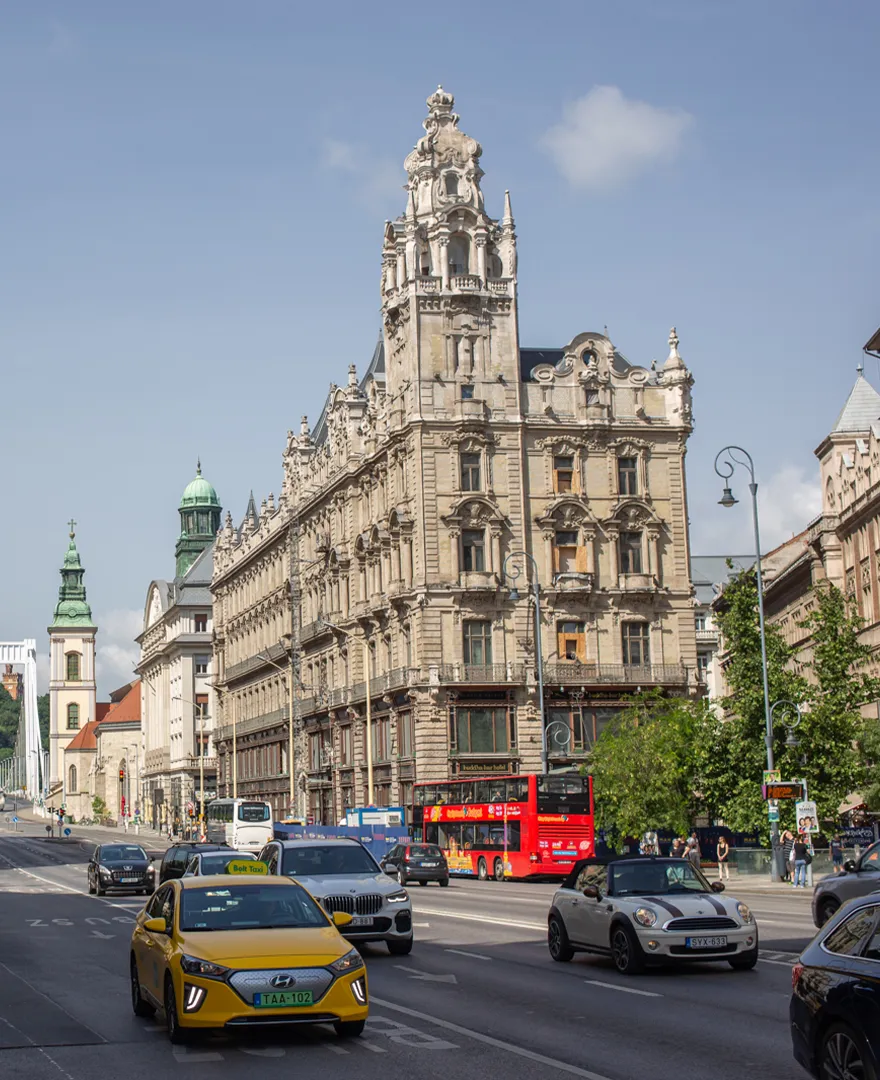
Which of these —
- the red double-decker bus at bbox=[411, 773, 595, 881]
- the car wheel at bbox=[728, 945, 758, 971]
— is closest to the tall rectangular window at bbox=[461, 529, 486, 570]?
the red double-decker bus at bbox=[411, 773, 595, 881]

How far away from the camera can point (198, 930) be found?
49.6ft

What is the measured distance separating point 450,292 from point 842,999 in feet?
217

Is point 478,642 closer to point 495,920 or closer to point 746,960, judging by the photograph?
point 495,920

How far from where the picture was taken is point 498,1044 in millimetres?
14500

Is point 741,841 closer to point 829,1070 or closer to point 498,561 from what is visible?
point 498,561

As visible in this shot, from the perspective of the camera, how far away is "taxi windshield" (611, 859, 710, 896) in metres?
20.8

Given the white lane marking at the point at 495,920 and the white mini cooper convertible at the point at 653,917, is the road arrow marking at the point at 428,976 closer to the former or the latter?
the white mini cooper convertible at the point at 653,917

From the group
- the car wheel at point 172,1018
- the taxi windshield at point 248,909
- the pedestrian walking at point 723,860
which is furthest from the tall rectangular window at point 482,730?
the car wheel at point 172,1018

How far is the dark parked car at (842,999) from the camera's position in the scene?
9.91 metres

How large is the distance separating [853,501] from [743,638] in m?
21.4

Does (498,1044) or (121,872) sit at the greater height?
(498,1044)

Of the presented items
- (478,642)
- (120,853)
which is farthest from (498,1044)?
(478,642)

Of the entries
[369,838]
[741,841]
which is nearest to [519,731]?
[369,838]

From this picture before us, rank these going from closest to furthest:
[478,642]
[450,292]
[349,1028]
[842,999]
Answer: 1. [842,999]
2. [349,1028]
3. [478,642]
4. [450,292]
